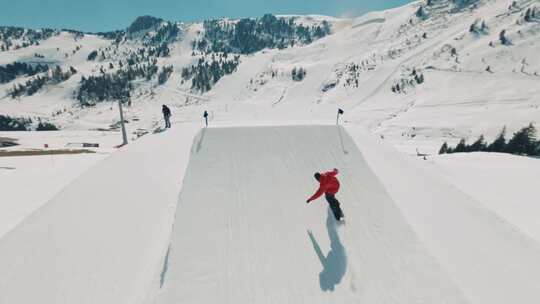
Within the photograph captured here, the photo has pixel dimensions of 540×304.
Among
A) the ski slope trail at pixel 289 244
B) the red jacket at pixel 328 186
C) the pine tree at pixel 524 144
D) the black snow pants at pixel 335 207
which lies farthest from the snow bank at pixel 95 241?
the pine tree at pixel 524 144

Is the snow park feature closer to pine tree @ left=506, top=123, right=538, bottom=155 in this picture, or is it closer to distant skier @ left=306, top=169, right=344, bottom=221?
distant skier @ left=306, top=169, right=344, bottom=221

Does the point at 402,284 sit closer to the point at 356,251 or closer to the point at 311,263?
the point at 356,251

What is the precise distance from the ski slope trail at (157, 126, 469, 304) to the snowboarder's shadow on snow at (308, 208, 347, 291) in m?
0.02

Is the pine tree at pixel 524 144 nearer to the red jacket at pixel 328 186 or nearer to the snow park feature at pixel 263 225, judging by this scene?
the snow park feature at pixel 263 225

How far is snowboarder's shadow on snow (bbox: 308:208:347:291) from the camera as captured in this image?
740cm

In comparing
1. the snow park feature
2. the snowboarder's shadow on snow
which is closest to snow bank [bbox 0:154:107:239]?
the snow park feature

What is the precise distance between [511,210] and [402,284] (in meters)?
9.55

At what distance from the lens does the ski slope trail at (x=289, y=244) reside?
7129 mm

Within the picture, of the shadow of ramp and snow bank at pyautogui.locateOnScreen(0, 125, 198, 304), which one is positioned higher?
the shadow of ramp

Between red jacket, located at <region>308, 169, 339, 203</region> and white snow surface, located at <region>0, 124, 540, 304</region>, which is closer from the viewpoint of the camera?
white snow surface, located at <region>0, 124, 540, 304</region>

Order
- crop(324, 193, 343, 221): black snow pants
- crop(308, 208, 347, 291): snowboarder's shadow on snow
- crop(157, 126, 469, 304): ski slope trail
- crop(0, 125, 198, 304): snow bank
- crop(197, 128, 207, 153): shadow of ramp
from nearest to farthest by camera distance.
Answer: crop(0, 125, 198, 304): snow bank, crop(157, 126, 469, 304): ski slope trail, crop(308, 208, 347, 291): snowboarder's shadow on snow, crop(324, 193, 343, 221): black snow pants, crop(197, 128, 207, 153): shadow of ramp

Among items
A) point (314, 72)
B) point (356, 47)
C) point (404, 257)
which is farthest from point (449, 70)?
point (404, 257)

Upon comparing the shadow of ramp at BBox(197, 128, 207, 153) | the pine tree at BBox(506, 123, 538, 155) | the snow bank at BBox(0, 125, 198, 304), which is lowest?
the pine tree at BBox(506, 123, 538, 155)

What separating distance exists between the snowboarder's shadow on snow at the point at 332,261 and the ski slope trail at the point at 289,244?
0.02 m
